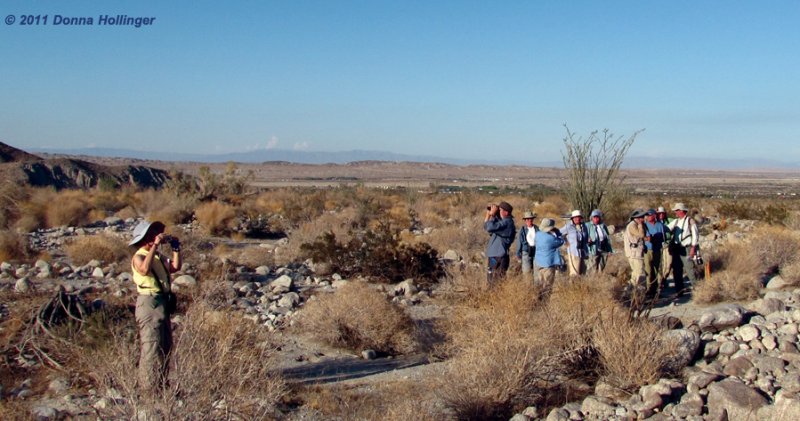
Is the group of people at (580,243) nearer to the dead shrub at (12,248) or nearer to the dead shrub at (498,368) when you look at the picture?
the dead shrub at (498,368)

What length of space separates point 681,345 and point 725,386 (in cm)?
110

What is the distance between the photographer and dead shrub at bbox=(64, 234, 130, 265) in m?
15.3

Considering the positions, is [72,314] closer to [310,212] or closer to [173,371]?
[173,371]

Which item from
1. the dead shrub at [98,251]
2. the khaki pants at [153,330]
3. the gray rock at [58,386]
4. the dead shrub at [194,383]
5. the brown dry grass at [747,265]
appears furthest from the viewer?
the dead shrub at [98,251]

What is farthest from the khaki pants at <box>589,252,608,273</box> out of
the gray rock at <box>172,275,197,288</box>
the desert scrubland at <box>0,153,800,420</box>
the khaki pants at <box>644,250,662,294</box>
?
the gray rock at <box>172,275,197,288</box>

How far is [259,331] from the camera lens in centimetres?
778

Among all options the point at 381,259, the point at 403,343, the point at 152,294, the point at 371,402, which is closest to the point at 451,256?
the point at 381,259

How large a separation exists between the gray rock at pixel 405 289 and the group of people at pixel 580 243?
7.73 ft

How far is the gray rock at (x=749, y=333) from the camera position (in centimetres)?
786

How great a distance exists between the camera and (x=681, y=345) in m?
7.57

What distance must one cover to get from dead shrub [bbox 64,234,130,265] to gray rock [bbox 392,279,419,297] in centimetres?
635

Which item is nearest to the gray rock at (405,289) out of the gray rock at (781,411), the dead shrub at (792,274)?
the dead shrub at (792,274)

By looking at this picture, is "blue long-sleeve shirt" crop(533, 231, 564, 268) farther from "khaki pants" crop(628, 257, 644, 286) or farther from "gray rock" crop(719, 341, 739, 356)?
"gray rock" crop(719, 341, 739, 356)

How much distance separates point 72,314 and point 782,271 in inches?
467
